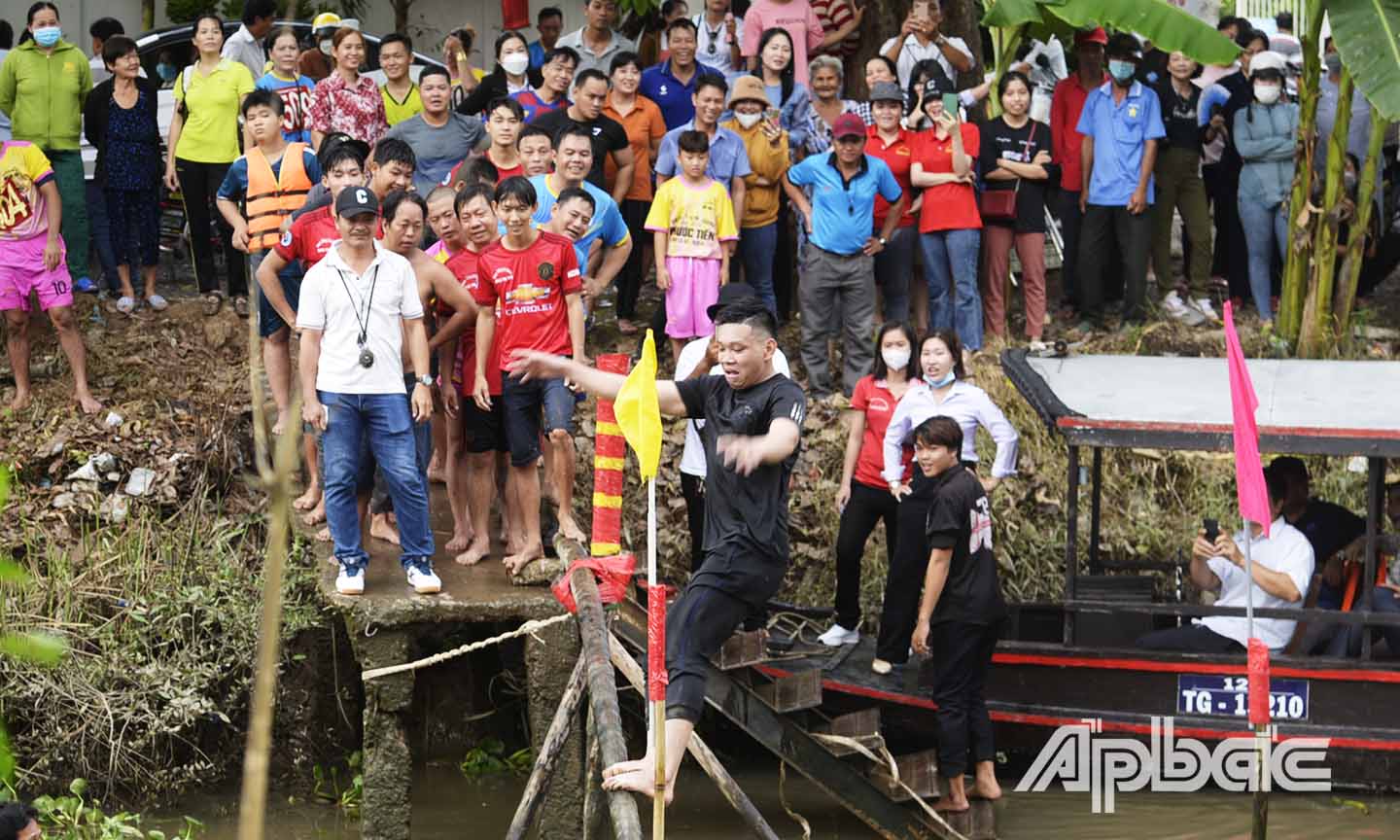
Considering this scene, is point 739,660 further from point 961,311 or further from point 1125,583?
point 961,311

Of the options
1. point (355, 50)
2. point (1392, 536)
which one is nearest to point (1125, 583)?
point (1392, 536)

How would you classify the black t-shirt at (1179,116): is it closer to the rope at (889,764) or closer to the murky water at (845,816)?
the murky water at (845,816)

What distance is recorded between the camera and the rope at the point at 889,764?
898 cm

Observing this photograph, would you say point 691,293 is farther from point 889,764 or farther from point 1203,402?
point 889,764

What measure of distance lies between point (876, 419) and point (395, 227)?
2.89m

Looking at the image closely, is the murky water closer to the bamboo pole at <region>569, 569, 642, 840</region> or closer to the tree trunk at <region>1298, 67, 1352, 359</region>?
the bamboo pole at <region>569, 569, 642, 840</region>

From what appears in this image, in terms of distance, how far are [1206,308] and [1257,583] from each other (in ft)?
17.1

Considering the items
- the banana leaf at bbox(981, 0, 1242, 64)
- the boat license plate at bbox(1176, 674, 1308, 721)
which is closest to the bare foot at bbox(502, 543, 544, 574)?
the boat license plate at bbox(1176, 674, 1308, 721)

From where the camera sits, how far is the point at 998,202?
42.1ft

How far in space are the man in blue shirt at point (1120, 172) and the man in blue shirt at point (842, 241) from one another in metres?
1.75

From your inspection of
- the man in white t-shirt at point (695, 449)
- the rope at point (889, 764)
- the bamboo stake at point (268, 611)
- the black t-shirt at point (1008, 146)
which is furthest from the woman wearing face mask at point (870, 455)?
the bamboo stake at point (268, 611)

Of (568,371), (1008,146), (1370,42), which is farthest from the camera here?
(1008,146)

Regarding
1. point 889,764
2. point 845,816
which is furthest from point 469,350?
point 845,816

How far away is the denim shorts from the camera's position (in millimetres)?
8703
